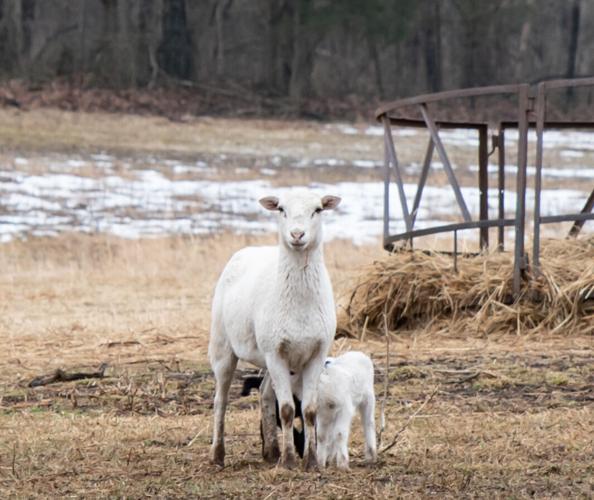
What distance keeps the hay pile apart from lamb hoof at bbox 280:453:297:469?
6.51 m

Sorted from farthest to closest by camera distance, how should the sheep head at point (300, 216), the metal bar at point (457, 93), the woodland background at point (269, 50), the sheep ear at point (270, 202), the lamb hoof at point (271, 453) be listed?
the woodland background at point (269, 50), the metal bar at point (457, 93), the lamb hoof at point (271, 453), the sheep ear at point (270, 202), the sheep head at point (300, 216)

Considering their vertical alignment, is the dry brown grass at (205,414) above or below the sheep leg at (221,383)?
below

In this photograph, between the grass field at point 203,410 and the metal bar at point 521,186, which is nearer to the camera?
the grass field at point 203,410

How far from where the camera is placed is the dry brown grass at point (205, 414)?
7688 mm

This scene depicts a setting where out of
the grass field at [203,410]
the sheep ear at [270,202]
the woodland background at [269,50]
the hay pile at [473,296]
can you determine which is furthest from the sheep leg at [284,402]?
the woodland background at [269,50]

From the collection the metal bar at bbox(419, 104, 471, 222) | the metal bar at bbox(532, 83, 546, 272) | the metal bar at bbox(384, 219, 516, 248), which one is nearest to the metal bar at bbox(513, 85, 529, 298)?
the metal bar at bbox(532, 83, 546, 272)

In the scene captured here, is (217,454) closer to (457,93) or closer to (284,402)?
(284,402)

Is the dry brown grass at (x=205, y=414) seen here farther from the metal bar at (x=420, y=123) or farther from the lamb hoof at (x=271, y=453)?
the metal bar at (x=420, y=123)

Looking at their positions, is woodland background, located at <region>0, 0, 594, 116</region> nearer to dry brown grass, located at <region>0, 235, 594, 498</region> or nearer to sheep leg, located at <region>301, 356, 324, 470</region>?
dry brown grass, located at <region>0, 235, 594, 498</region>

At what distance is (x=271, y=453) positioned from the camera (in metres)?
8.52

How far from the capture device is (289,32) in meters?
52.3

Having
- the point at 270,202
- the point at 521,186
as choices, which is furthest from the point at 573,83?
the point at 270,202

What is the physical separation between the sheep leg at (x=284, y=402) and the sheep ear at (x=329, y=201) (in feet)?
3.03

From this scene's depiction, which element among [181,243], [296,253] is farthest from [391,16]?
[296,253]
